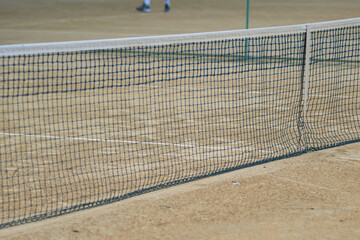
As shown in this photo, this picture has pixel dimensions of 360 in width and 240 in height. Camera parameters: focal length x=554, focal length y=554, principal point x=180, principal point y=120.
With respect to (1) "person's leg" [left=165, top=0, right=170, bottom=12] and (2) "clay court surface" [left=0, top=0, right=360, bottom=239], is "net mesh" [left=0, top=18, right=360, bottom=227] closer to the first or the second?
(2) "clay court surface" [left=0, top=0, right=360, bottom=239]

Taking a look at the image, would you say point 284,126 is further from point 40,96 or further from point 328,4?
point 328,4

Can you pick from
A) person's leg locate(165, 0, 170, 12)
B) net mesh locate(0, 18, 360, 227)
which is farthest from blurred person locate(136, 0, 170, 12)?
net mesh locate(0, 18, 360, 227)

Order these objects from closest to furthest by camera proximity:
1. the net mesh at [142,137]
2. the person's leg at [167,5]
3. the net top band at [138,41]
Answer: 1. the net top band at [138,41]
2. the net mesh at [142,137]
3. the person's leg at [167,5]

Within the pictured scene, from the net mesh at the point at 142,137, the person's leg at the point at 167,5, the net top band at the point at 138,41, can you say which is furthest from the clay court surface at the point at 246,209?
the person's leg at the point at 167,5

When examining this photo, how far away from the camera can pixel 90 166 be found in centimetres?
762

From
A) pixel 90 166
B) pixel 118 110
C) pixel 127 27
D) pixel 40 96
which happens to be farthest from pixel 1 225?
pixel 127 27

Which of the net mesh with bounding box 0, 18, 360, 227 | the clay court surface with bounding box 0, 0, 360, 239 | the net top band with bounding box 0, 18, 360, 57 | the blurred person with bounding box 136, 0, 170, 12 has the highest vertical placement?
the net top band with bounding box 0, 18, 360, 57

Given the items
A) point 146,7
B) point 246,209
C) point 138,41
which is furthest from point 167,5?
point 246,209

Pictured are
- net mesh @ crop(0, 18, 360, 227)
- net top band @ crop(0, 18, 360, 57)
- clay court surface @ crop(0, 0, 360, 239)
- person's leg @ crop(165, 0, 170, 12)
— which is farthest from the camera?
person's leg @ crop(165, 0, 170, 12)

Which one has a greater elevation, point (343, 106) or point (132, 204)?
point (132, 204)

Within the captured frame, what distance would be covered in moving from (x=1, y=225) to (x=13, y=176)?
151 cm

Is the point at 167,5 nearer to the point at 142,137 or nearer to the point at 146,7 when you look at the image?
the point at 146,7

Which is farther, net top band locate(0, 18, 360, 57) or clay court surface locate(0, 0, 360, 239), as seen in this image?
net top band locate(0, 18, 360, 57)

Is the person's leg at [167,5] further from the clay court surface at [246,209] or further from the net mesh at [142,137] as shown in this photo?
the clay court surface at [246,209]
